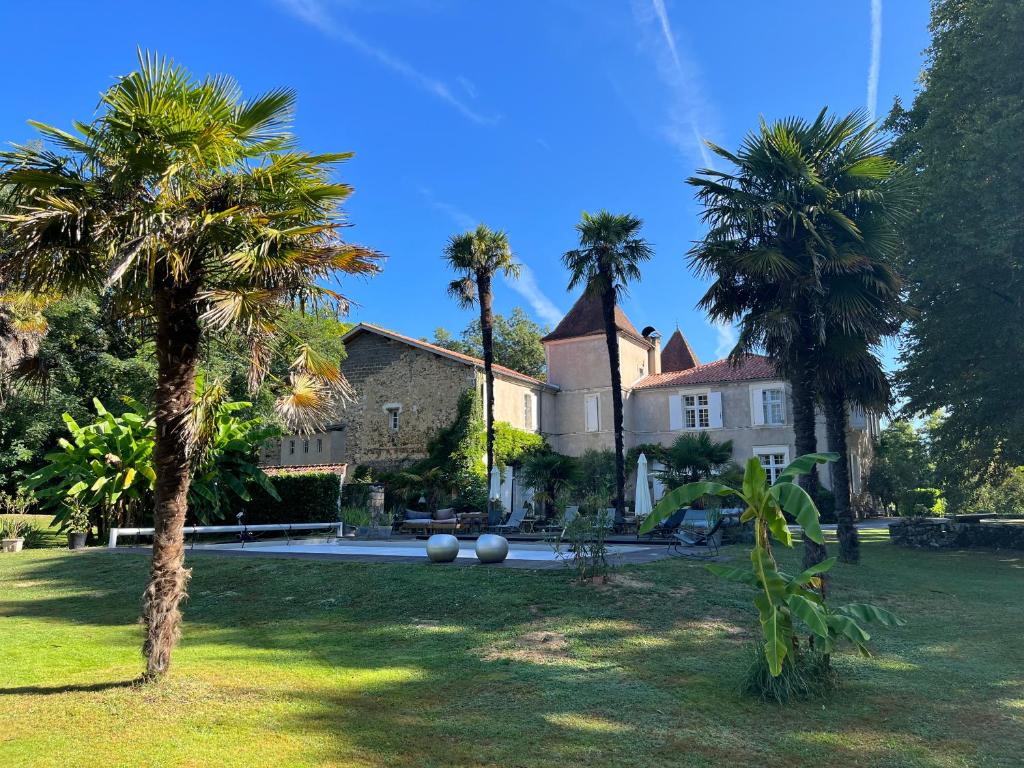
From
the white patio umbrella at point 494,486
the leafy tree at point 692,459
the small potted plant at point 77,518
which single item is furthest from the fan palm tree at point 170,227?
the leafy tree at point 692,459

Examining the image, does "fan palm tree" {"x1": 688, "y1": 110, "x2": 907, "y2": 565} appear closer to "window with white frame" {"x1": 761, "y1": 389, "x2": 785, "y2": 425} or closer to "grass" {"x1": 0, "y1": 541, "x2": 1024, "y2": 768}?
"grass" {"x1": 0, "y1": 541, "x2": 1024, "y2": 768}

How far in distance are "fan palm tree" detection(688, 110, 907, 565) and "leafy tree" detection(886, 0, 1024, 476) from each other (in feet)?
10.4

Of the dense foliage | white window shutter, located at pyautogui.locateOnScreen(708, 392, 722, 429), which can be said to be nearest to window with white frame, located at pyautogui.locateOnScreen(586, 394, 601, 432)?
white window shutter, located at pyautogui.locateOnScreen(708, 392, 722, 429)

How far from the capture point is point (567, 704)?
5.46 meters

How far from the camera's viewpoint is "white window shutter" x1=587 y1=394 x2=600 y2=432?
113 ft

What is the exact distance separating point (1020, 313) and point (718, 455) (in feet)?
50.9

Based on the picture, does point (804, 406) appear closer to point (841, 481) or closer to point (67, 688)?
point (841, 481)

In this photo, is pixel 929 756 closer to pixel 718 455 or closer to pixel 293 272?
pixel 293 272

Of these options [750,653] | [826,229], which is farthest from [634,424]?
[750,653]

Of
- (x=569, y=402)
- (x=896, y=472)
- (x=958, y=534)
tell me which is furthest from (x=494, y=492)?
(x=896, y=472)

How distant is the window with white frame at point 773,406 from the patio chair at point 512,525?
49.2 ft

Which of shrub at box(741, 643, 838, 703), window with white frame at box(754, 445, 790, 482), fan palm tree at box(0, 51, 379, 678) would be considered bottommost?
shrub at box(741, 643, 838, 703)

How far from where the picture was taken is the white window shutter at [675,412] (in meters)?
33.8

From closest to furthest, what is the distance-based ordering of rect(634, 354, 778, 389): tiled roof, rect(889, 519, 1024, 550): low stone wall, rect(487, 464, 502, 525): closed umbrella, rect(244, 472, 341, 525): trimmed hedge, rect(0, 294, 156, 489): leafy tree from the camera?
rect(889, 519, 1024, 550): low stone wall → rect(244, 472, 341, 525): trimmed hedge → rect(487, 464, 502, 525): closed umbrella → rect(0, 294, 156, 489): leafy tree → rect(634, 354, 778, 389): tiled roof
